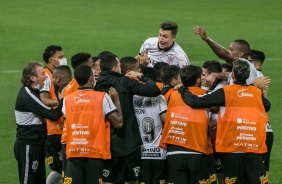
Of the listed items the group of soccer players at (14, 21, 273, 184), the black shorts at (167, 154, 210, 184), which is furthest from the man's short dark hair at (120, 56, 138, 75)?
the black shorts at (167, 154, 210, 184)

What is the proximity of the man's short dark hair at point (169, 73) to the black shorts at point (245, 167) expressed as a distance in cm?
143

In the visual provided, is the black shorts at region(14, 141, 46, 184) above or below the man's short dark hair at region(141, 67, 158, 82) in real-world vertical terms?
below

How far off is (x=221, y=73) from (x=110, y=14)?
17287mm

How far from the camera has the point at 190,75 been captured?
12.3 m

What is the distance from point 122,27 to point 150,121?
15641 millimetres

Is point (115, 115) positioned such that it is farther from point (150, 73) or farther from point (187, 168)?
point (150, 73)

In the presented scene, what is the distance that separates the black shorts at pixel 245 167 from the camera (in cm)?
1210

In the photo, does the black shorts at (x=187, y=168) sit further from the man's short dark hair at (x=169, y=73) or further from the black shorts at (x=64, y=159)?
the black shorts at (x=64, y=159)

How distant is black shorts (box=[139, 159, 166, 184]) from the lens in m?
12.8

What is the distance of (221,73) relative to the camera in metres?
13.1

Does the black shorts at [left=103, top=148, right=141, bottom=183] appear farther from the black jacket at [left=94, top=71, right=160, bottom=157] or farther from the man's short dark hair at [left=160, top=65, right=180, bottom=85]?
the man's short dark hair at [left=160, top=65, right=180, bottom=85]

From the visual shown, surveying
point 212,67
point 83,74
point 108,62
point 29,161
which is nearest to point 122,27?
point 212,67

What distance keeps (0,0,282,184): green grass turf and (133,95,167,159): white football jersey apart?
7231 millimetres

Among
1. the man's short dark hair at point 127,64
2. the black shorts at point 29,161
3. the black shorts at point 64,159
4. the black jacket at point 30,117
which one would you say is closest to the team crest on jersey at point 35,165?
the black shorts at point 29,161
